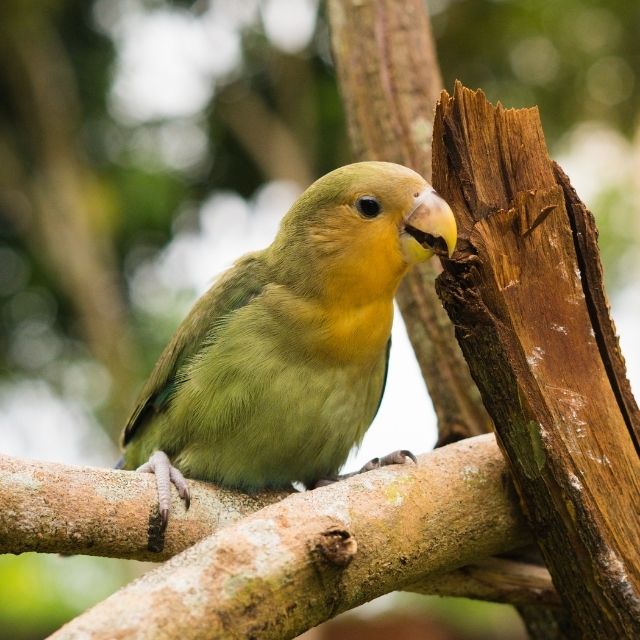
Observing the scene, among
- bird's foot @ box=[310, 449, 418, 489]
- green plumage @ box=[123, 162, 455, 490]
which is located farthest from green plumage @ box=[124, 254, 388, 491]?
bird's foot @ box=[310, 449, 418, 489]

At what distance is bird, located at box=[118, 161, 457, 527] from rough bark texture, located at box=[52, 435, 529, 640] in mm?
346

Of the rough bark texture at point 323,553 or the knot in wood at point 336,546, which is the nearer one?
the rough bark texture at point 323,553

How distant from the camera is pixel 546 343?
241cm

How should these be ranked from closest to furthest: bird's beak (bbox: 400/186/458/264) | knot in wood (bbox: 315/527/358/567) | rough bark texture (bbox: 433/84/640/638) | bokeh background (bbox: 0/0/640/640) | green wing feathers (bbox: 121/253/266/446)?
knot in wood (bbox: 315/527/358/567)
rough bark texture (bbox: 433/84/640/638)
bird's beak (bbox: 400/186/458/264)
green wing feathers (bbox: 121/253/266/446)
bokeh background (bbox: 0/0/640/640)

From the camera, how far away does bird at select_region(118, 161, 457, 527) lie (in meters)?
3.01

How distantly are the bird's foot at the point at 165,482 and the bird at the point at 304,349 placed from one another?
0.9 inches

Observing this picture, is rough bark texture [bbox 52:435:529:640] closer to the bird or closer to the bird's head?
the bird

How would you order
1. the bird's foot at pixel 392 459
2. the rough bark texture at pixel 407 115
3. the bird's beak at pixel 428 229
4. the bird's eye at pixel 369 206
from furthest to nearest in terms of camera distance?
the rough bark texture at pixel 407 115, the bird's eye at pixel 369 206, the bird's foot at pixel 392 459, the bird's beak at pixel 428 229

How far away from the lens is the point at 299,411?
3086 mm

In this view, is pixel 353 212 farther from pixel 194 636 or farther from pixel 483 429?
pixel 194 636

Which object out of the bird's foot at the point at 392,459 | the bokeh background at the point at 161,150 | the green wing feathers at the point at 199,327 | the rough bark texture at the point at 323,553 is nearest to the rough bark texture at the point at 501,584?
the rough bark texture at the point at 323,553

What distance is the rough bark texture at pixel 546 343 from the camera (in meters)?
2.36

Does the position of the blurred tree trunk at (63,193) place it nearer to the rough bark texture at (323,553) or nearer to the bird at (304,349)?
the bird at (304,349)

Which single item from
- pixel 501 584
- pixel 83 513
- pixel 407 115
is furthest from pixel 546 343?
pixel 407 115
